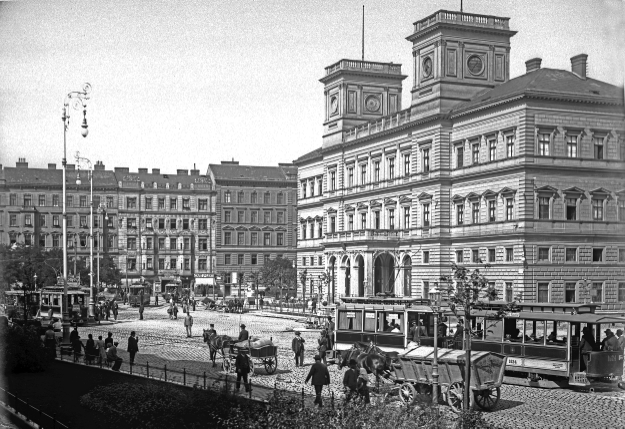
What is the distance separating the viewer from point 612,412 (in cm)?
1627

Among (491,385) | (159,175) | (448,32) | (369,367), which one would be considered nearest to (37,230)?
(159,175)

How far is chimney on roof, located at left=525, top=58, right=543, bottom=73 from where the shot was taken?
17672mm

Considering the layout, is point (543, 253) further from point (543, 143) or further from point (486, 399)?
point (486, 399)

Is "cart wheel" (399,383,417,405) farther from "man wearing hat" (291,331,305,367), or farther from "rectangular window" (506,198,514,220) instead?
"rectangular window" (506,198,514,220)

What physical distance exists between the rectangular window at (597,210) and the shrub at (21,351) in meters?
11.4

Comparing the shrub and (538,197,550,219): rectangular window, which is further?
(538,197,550,219): rectangular window

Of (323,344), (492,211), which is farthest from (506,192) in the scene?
(323,344)

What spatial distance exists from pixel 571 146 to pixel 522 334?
14.0 ft

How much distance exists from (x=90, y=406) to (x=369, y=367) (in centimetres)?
520

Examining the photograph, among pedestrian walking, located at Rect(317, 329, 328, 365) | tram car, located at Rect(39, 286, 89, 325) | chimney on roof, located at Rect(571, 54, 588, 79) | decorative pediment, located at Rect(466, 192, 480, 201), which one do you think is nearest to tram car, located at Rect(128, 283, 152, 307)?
tram car, located at Rect(39, 286, 89, 325)

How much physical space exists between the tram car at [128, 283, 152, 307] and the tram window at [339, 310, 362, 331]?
4096 mm

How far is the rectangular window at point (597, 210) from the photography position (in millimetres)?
18250

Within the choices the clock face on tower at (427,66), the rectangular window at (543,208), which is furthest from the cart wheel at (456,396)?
the clock face on tower at (427,66)

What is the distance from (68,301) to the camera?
65.2ft
